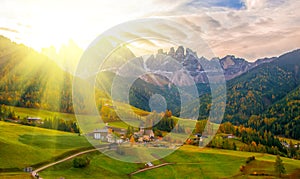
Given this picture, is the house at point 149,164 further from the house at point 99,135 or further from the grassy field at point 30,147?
the house at point 99,135

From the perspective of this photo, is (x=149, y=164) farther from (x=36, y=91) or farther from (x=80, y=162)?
(x=36, y=91)

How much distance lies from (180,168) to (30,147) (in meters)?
30.5

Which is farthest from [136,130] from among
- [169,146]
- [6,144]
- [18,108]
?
[18,108]

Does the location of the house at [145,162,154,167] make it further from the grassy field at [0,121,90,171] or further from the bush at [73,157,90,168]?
the grassy field at [0,121,90,171]

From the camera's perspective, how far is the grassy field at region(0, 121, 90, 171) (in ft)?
171

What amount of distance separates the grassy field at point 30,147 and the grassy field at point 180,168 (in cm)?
503

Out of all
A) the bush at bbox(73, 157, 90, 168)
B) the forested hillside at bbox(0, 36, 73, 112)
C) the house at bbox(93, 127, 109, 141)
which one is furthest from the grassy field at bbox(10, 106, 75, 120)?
the bush at bbox(73, 157, 90, 168)

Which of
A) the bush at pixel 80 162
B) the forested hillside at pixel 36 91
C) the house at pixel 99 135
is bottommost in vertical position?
the bush at pixel 80 162

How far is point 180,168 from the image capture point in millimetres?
63125

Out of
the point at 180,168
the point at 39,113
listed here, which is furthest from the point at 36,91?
the point at 180,168

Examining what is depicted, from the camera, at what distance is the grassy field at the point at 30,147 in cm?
5206

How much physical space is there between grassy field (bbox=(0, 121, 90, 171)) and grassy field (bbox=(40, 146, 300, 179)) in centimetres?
503

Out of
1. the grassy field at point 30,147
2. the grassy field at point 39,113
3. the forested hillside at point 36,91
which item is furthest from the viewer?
the forested hillside at point 36,91

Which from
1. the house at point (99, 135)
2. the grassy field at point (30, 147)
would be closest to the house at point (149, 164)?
the grassy field at point (30, 147)
